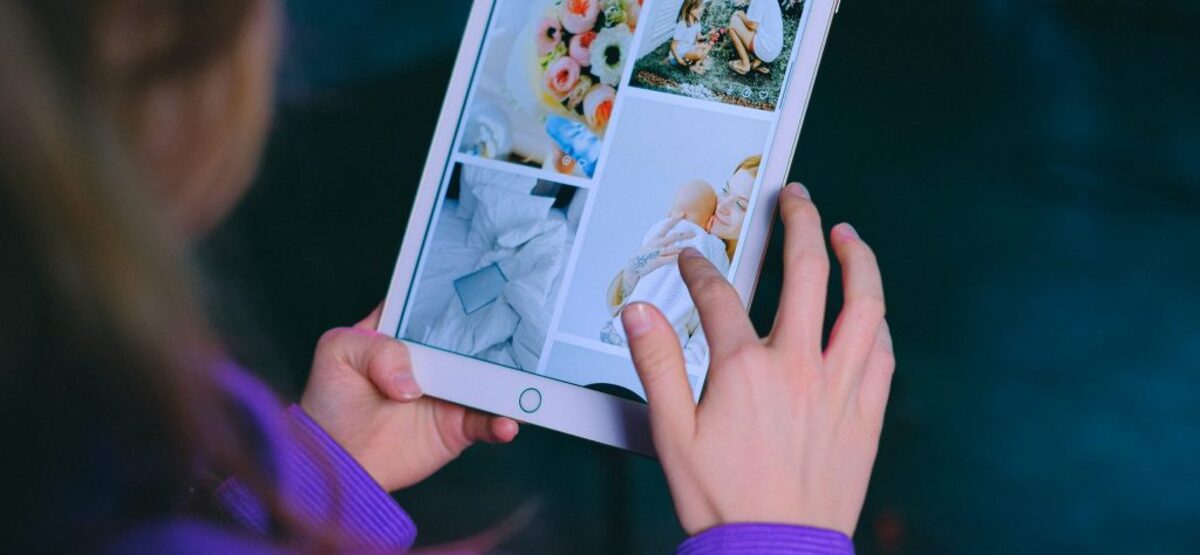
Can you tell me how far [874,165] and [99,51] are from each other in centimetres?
111

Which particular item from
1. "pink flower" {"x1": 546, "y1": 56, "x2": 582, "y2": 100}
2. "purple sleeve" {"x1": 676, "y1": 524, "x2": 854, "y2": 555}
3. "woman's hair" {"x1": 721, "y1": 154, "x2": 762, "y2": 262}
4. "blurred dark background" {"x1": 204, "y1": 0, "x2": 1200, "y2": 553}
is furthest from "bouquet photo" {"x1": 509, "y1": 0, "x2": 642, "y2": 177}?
"blurred dark background" {"x1": 204, "y1": 0, "x2": 1200, "y2": 553}

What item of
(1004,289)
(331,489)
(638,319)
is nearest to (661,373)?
(638,319)

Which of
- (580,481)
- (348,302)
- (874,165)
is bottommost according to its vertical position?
(580,481)

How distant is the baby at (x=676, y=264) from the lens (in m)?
0.63

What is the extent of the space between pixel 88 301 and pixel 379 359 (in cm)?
33

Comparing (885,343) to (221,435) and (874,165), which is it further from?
(874,165)

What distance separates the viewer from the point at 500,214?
0.70m

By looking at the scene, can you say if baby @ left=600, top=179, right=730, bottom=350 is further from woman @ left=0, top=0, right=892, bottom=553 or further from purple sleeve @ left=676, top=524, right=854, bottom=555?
purple sleeve @ left=676, top=524, right=854, bottom=555

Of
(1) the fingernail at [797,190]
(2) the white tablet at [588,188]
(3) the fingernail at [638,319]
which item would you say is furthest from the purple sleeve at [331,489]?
(1) the fingernail at [797,190]

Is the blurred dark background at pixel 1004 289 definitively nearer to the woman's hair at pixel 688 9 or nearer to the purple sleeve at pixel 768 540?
the woman's hair at pixel 688 9

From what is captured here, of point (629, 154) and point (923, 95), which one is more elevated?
point (923, 95)

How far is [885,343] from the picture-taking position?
1.72 ft

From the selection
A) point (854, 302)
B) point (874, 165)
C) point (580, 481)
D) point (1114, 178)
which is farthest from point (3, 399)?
point (1114, 178)

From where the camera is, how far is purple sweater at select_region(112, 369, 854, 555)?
39cm
